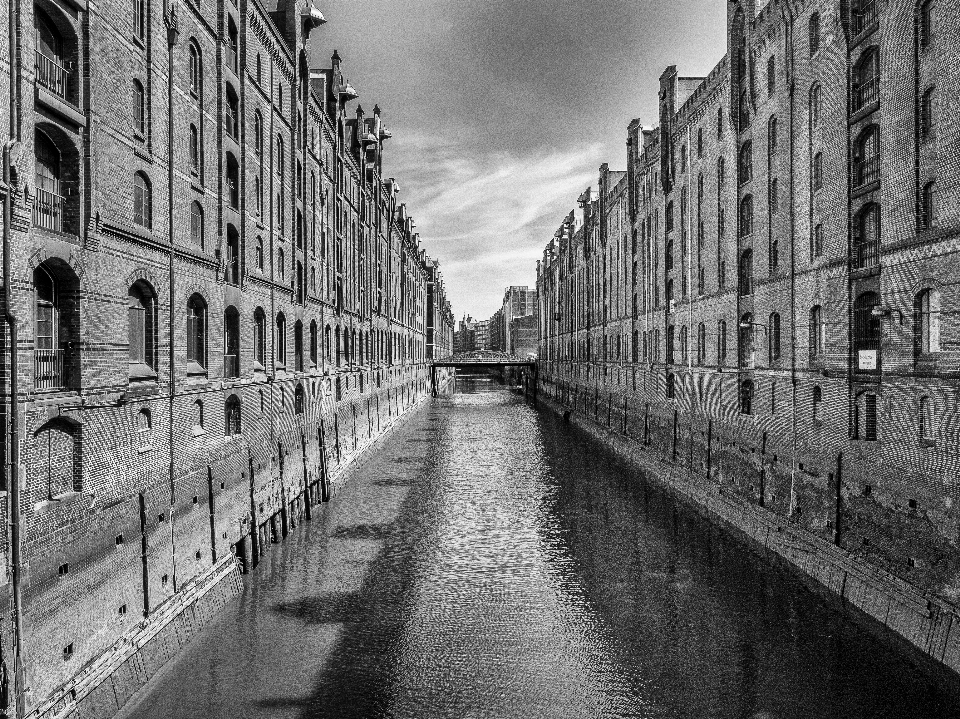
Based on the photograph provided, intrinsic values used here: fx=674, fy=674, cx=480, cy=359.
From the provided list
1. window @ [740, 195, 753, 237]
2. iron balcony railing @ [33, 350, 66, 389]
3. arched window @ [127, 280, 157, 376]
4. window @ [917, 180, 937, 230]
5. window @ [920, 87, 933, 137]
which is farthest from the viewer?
window @ [740, 195, 753, 237]

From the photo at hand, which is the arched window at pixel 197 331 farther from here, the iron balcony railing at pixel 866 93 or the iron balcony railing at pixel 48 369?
the iron balcony railing at pixel 866 93

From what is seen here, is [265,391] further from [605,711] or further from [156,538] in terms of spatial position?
[605,711]

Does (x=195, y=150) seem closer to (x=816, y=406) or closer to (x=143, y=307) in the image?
(x=143, y=307)

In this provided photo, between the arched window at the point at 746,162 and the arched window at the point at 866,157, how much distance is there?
7437 millimetres

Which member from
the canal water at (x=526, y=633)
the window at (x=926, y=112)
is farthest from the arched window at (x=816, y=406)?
the window at (x=926, y=112)

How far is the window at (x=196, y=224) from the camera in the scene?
16.5 metres

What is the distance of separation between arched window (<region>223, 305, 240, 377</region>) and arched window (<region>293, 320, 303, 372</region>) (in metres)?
6.30

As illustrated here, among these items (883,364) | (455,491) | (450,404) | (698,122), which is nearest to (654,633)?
(883,364)

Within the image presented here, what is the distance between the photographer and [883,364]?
57.0ft

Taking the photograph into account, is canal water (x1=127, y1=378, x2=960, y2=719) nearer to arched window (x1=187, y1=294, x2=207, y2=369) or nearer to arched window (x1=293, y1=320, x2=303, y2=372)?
arched window (x1=187, y1=294, x2=207, y2=369)

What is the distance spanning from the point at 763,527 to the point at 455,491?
1300 cm

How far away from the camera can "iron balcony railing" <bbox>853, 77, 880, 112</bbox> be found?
18.2 m

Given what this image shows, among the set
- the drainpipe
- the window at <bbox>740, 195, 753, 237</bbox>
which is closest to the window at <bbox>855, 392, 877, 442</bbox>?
the window at <bbox>740, 195, 753, 237</bbox>

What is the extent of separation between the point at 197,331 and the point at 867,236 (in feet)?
59.9
